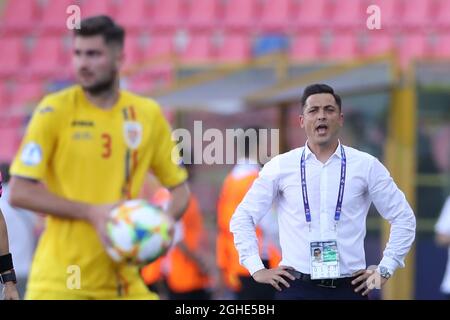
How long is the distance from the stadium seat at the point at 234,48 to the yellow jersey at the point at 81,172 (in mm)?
8870

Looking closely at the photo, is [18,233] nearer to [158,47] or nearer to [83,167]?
[83,167]

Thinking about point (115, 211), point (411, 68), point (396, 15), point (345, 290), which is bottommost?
point (345, 290)

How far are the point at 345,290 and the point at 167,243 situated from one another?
811 millimetres

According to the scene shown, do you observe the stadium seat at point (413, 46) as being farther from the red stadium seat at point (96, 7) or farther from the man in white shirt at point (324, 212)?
the man in white shirt at point (324, 212)

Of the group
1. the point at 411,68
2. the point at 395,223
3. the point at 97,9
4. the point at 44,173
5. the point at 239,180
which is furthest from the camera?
the point at 97,9

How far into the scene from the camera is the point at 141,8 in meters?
15.2

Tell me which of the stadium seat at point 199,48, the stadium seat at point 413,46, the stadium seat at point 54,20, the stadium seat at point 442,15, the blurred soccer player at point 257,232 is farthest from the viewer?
the stadium seat at point 54,20

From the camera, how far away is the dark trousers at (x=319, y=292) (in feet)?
16.8

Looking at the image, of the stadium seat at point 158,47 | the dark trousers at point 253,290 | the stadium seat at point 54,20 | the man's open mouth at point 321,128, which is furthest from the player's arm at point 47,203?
the stadium seat at point 54,20

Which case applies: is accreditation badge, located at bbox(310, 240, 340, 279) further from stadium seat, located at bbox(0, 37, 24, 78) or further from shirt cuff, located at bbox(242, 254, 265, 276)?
stadium seat, located at bbox(0, 37, 24, 78)

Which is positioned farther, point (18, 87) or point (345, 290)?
point (18, 87)

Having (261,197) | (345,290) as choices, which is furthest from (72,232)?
(345,290)

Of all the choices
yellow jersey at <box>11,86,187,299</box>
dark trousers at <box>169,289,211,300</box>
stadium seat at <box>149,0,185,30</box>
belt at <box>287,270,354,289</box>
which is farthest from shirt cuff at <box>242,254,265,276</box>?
stadium seat at <box>149,0,185,30</box>

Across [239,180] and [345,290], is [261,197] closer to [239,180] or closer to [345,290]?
[345,290]
